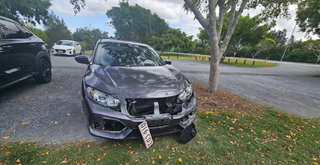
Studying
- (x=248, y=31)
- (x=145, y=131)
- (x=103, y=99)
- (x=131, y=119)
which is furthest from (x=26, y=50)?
(x=248, y=31)

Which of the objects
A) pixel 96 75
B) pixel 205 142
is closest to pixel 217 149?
pixel 205 142

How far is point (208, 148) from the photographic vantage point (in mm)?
2111

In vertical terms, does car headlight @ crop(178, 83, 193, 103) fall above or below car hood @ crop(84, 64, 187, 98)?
below

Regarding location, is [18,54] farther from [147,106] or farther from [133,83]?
[147,106]

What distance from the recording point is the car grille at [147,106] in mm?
1689

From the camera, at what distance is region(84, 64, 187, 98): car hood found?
1700 mm

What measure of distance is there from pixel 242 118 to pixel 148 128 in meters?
2.65

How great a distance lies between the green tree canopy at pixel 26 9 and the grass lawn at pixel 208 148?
53.3 ft

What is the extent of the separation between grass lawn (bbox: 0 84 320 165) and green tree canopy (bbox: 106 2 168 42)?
32.1 m

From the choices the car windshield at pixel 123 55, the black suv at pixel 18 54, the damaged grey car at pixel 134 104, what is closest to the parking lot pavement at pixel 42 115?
the black suv at pixel 18 54

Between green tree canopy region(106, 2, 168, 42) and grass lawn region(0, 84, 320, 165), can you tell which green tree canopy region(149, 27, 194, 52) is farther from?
grass lawn region(0, 84, 320, 165)

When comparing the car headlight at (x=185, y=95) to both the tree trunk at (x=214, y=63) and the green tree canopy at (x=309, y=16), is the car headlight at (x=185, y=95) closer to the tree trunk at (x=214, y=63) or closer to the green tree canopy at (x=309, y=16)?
the tree trunk at (x=214, y=63)

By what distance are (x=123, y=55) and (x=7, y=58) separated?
2329 mm

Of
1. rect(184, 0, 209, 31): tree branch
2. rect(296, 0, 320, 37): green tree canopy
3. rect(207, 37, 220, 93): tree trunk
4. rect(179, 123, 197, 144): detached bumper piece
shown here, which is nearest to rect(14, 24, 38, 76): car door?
rect(179, 123, 197, 144): detached bumper piece
